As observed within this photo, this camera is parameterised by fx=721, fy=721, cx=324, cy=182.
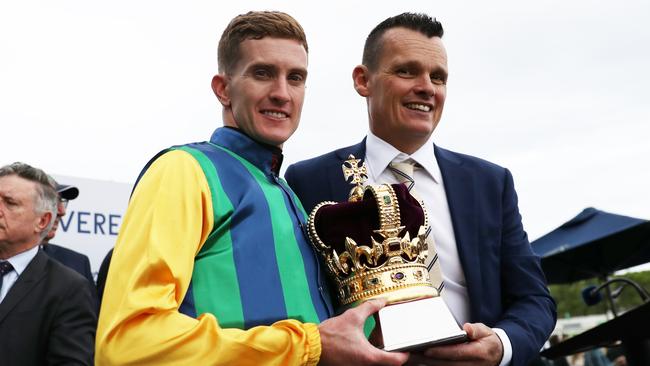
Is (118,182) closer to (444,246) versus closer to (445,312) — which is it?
(444,246)

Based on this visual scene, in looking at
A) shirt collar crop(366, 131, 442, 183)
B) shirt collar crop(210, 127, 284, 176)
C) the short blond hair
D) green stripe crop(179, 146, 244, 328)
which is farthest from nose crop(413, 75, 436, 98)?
green stripe crop(179, 146, 244, 328)

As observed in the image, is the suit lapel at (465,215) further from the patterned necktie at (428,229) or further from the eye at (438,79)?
the eye at (438,79)

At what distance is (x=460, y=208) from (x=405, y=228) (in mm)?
791

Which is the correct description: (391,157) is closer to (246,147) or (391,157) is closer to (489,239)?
(489,239)

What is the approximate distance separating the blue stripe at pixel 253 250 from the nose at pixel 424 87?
1060mm

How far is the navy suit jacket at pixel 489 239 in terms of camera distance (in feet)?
9.00

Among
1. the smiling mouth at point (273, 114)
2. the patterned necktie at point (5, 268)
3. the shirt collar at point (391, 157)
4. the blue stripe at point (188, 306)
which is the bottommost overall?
the patterned necktie at point (5, 268)

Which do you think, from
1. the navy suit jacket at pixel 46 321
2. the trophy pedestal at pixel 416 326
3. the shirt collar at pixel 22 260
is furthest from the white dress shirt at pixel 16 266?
the trophy pedestal at pixel 416 326

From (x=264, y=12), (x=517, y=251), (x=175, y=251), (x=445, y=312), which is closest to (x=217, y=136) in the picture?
(x=264, y=12)

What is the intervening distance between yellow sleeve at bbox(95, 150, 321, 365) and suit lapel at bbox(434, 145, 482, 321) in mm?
1038

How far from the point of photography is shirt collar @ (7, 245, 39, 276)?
4.11 meters

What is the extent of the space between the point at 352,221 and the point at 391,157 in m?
0.96

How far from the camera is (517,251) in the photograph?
292 cm

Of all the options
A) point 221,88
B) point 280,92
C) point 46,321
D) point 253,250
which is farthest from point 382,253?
point 46,321
